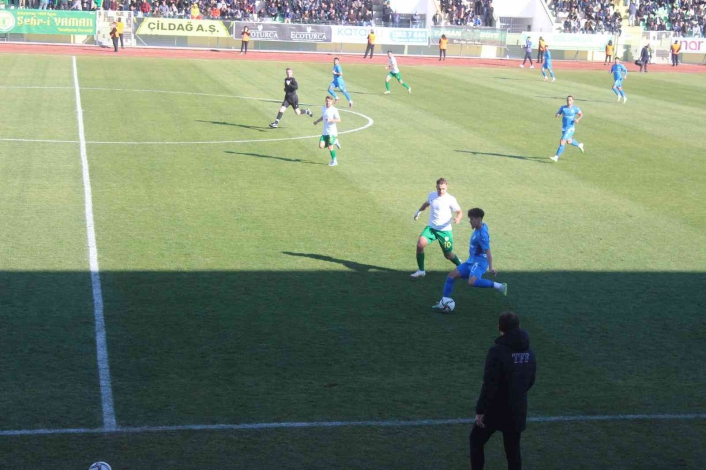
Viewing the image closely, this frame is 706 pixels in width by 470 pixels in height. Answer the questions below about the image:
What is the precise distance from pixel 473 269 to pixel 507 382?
5.79 metres

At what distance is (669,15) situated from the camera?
254 ft

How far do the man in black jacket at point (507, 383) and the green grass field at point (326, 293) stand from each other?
1.29m

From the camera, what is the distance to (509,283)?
1619cm

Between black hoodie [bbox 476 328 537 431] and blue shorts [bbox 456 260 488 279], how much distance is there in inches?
219

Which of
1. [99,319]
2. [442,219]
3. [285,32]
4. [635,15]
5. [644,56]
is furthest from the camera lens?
[635,15]

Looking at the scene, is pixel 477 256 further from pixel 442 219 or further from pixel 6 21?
pixel 6 21

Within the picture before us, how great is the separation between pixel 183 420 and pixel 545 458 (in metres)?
4.00

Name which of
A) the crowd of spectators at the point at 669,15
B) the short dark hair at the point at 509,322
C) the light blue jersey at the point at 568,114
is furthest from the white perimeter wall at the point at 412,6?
the short dark hair at the point at 509,322

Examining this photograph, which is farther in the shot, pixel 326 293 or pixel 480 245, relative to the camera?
pixel 326 293

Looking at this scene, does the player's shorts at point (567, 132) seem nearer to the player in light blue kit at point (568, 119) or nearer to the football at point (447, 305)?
the player in light blue kit at point (568, 119)

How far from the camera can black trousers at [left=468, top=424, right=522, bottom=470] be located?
871 centimetres

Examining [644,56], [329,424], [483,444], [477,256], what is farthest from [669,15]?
[483,444]

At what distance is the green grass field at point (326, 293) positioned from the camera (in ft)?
34.0

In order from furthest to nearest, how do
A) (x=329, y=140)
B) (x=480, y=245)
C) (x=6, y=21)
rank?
(x=6, y=21)
(x=329, y=140)
(x=480, y=245)
